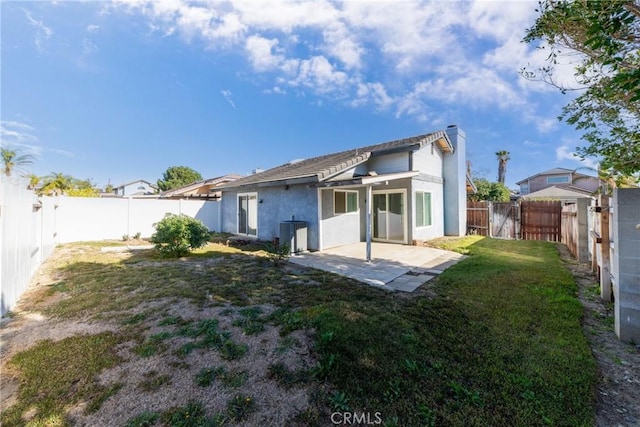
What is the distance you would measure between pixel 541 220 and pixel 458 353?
14.1 meters

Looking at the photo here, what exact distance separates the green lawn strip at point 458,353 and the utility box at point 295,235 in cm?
411

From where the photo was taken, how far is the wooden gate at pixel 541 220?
13.0 m

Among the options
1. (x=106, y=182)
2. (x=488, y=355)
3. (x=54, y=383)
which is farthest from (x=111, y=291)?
(x=106, y=182)

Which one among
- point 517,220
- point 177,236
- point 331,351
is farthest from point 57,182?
point 517,220

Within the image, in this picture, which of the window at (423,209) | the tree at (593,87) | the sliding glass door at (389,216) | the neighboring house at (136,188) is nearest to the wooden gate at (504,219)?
the window at (423,209)

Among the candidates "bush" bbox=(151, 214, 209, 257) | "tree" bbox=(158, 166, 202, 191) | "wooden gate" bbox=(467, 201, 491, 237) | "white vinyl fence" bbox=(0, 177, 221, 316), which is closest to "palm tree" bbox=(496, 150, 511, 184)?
"wooden gate" bbox=(467, 201, 491, 237)

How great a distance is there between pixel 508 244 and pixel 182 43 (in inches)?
678

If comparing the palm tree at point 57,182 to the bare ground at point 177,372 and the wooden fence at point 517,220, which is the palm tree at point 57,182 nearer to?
the bare ground at point 177,372

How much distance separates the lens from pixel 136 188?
44875mm

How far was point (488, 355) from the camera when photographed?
10.3 feet

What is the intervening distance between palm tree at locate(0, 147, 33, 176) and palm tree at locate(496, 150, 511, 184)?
154ft

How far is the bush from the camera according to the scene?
8633mm

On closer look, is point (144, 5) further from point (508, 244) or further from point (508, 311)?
point (508, 244)

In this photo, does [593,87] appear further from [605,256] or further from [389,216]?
[389,216]
